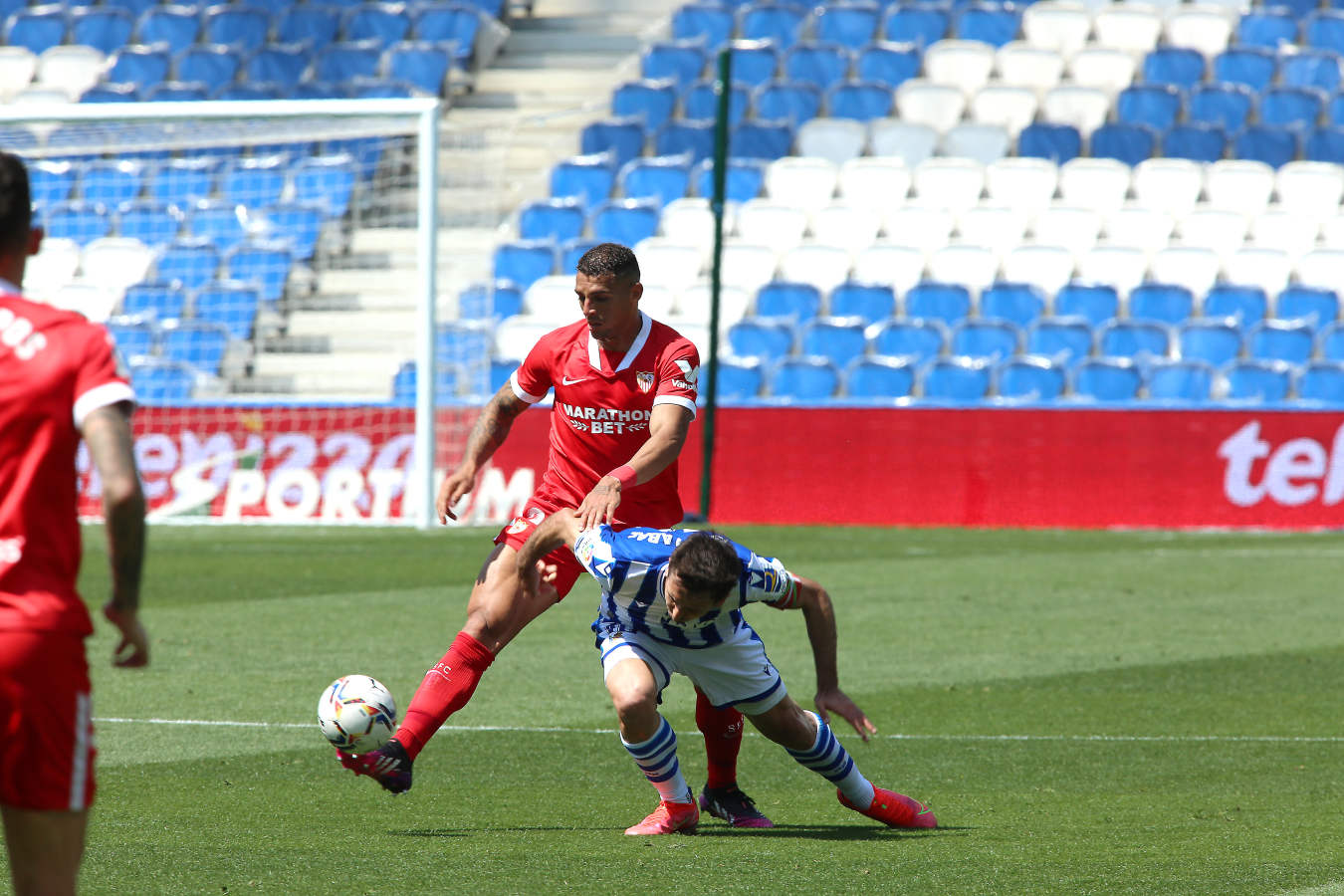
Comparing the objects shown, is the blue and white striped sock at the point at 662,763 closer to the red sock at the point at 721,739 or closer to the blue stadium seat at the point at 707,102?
the red sock at the point at 721,739

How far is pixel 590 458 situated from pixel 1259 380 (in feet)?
45.5

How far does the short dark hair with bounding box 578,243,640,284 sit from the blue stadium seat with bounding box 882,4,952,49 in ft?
58.9

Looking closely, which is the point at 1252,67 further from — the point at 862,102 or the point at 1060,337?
the point at 1060,337

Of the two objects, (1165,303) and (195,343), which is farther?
(1165,303)

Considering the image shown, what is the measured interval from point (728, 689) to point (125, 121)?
12.7 m

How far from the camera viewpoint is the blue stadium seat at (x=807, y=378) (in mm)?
18703

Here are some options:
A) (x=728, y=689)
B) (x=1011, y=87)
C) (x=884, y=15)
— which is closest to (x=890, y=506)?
(x=1011, y=87)

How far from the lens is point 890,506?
57.6 ft

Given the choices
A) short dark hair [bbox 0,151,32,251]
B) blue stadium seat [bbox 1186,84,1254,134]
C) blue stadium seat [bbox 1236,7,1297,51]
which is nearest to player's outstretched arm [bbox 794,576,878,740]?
short dark hair [bbox 0,151,32,251]

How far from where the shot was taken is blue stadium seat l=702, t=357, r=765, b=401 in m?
18.8

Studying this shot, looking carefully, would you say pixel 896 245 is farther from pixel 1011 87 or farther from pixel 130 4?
pixel 130 4

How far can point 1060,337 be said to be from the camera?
752 inches

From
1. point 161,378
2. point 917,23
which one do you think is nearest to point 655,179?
point 917,23

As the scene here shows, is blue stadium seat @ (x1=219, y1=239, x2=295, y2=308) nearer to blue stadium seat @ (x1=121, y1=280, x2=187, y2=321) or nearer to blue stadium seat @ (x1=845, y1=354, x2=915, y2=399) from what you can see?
blue stadium seat @ (x1=121, y1=280, x2=187, y2=321)
